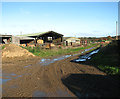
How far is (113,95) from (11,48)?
15609 mm

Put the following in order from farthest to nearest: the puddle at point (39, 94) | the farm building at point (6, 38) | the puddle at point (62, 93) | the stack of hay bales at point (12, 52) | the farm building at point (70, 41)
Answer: the farm building at point (70, 41) → the farm building at point (6, 38) → the stack of hay bales at point (12, 52) → the puddle at point (39, 94) → the puddle at point (62, 93)

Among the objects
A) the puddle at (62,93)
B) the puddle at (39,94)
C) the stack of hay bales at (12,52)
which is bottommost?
the puddle at (39,94)

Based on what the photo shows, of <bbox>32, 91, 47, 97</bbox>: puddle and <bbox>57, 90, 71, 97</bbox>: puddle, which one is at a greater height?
<bbox>57, 90, 71, 97</bbox>: puddle

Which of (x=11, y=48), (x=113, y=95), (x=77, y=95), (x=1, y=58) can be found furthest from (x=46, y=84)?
(x=11, y=48)

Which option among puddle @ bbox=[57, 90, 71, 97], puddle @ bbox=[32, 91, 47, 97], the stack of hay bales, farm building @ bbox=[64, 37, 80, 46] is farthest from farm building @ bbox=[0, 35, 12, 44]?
puddle @ bbox=[57, 90, 71, 97]

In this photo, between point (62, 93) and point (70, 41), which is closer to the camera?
point (62, 93)

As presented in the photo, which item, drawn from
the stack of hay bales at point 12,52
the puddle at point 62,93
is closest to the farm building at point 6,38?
the stack of hay bales at point 12,52

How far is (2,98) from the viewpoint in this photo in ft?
15.2

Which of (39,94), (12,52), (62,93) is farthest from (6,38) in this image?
(62,93)

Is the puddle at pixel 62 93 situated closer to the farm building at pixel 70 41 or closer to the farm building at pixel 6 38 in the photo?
the farm building at pixel 6 38

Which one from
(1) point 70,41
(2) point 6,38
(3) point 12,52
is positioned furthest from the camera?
(1) point 70,41

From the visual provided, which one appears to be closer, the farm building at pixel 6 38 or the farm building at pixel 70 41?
the farm building at pixel 6 38

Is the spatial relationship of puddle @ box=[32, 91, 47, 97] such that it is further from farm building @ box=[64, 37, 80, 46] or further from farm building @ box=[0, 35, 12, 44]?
farm building @ box=[64, 37, 80, 46]

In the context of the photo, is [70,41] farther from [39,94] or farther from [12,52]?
[39,94]
